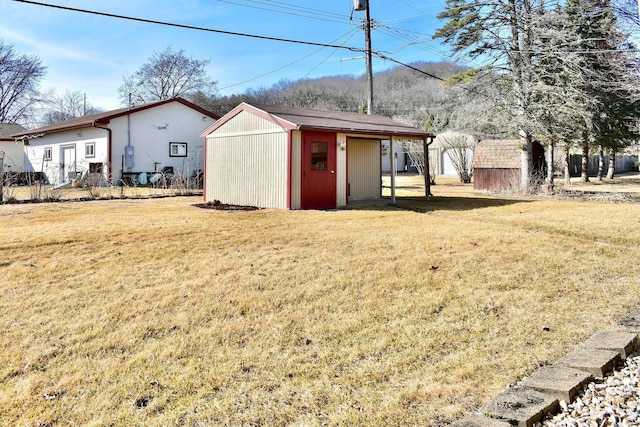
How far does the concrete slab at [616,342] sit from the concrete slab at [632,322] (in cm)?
15

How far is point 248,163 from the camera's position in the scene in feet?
39.9

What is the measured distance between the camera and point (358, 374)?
9.05 ft

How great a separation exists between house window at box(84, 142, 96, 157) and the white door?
1.09 m

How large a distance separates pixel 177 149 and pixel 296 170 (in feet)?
39.3

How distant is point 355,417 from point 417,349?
99 cm

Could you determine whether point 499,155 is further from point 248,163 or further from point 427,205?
point 248,163

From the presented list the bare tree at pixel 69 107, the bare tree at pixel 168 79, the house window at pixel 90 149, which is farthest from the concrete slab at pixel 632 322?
the bare tree at pixel 69 107

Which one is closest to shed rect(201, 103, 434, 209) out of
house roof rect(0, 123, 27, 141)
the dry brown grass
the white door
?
the dry brown grass

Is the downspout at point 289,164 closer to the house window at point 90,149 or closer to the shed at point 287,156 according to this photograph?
the shed at point 287,156

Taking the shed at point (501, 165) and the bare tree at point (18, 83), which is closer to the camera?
the shed at point (501, 165)

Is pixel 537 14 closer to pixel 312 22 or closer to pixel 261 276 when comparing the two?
pixel 312 22

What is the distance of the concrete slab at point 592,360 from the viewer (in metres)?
2.64

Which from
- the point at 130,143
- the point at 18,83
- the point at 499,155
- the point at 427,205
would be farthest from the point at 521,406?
the point at 18,83

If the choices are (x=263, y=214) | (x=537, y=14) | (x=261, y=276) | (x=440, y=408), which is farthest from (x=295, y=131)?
(x=537, y=14)
